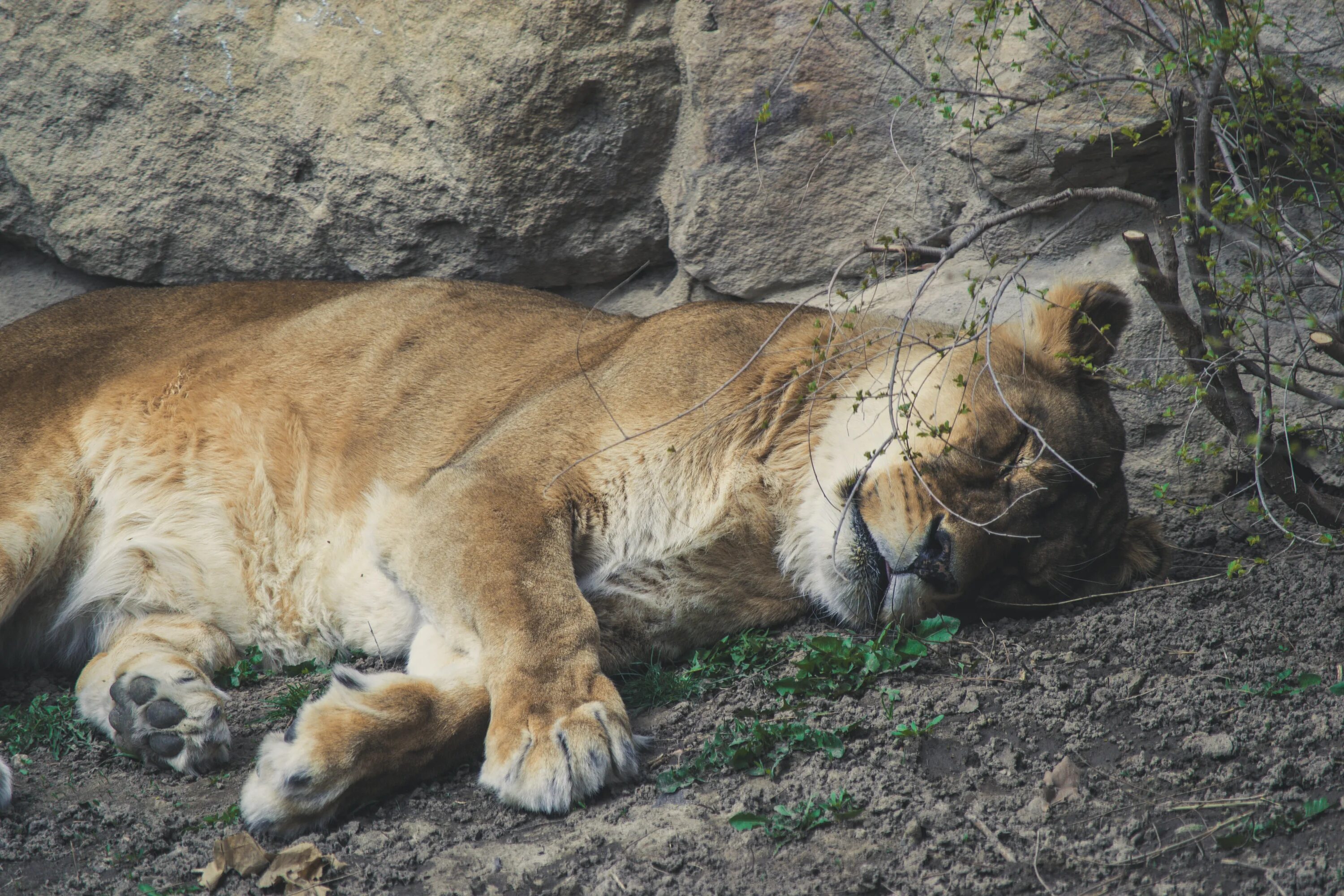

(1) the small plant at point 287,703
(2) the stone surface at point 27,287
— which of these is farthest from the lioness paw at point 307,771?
(2) the stone surface at point 27,287

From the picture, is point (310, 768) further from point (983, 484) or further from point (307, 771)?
point (983, 484)

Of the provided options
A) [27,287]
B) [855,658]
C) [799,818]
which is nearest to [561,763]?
[799,818]

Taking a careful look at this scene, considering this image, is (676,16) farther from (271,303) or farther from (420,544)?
(420,544)

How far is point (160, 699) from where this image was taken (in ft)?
10.4

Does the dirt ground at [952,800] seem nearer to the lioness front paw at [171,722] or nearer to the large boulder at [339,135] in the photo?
the lioness front paw at [171,722]

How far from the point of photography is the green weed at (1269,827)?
2.29m

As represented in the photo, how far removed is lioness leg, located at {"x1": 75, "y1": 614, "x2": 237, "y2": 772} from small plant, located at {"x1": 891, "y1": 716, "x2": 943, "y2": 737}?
73.3 inches

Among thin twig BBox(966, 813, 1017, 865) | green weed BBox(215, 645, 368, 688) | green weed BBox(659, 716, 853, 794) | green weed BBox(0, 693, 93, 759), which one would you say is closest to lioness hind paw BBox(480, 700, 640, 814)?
green weed BBox(659, 716, 853, 794)

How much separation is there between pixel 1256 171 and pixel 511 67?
2741mm

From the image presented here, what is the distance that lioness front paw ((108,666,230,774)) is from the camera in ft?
10.2

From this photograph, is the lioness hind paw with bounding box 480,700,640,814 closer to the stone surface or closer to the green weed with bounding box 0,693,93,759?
the green weed with bounding box 0,693,93,759

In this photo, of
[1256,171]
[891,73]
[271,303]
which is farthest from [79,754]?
[1256,171]

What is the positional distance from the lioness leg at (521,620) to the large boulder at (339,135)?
1.57m

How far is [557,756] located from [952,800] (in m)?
0.96
